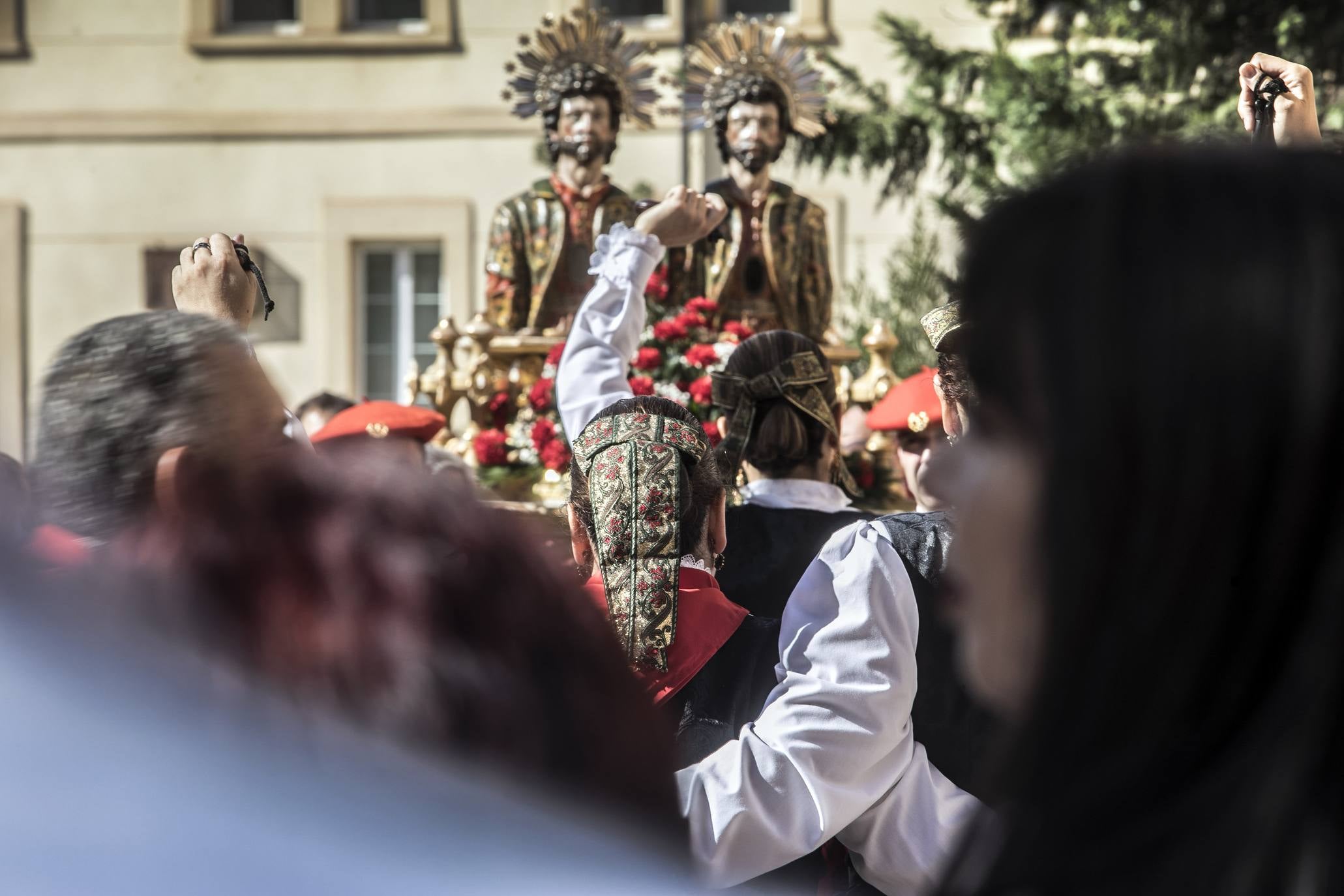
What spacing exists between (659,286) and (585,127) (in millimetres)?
621

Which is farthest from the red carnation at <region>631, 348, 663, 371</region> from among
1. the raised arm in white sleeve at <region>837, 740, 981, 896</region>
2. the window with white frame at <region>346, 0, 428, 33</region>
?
the window with white frame at <region>346, 0, 428, 33</region>

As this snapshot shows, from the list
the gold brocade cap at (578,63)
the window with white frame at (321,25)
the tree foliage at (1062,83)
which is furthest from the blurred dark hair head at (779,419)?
the window with white frame at (321,25)

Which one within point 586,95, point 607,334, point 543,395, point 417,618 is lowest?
point 543,395

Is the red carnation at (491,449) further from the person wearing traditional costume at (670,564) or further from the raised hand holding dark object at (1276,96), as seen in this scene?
the raised hand holding dark object at (1276,96)

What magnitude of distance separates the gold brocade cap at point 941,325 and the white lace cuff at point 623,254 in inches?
25.5

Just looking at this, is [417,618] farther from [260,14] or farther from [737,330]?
[260,14]

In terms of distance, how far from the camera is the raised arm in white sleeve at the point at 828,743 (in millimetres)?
1578

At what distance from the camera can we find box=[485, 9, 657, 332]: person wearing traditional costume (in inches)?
184

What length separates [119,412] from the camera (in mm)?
951

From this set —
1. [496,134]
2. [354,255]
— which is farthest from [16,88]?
[496,134]

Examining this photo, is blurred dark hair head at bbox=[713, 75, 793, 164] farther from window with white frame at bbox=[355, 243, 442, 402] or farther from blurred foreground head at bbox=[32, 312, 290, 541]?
A: window with white frame at bbox=[355, 243, 442, 402]

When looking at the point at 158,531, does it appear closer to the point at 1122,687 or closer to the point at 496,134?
the point at 1122,687

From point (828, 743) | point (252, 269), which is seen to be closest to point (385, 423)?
point (252, 269)

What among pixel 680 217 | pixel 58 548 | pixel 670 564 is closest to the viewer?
pixel 58 548
